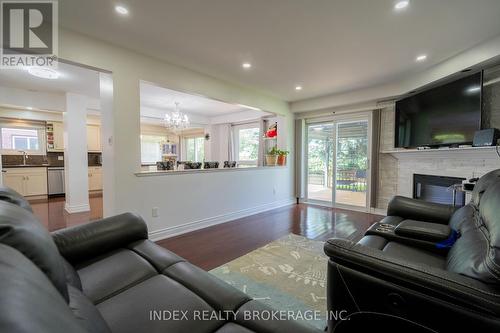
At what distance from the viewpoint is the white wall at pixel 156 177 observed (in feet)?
8.35

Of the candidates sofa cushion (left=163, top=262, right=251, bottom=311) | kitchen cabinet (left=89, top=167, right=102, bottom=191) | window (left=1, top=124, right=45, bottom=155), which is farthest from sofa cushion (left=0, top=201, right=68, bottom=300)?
window (left=1, top=124, right=45, bottom=155)

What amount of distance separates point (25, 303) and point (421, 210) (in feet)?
8.82

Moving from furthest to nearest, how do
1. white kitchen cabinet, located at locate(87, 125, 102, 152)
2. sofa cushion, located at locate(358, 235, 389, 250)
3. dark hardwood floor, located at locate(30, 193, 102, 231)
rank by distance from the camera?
white kitchen cabinet, located at locate(87, 125, 102, 152), dark hardwood floor, located at locate(30, 193, 102, 231), sofa cushion, located at locate(358, 235, 389, 250)

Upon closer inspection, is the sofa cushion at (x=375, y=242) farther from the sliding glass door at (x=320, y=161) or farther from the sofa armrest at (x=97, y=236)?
the sliding glass door at (x=320, y=161)

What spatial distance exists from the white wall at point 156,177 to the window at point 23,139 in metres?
5.04

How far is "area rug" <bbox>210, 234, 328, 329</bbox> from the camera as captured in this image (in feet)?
5.68

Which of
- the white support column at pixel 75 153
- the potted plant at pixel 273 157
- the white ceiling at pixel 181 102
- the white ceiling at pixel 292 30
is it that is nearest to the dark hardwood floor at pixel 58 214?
the white support column at pixel 75 153

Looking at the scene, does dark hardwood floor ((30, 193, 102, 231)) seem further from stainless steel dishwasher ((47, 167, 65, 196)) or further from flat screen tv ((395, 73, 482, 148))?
flat screen tv ((395, 73, 482, 148))

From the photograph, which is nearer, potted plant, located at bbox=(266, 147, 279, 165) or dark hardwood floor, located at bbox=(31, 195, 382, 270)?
dark hardwood floor, located at bbox=(31, 195, 382, 270)

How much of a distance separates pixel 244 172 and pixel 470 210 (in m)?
3.17

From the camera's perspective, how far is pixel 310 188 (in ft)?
17.9

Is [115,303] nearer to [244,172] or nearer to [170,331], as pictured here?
[170,331]

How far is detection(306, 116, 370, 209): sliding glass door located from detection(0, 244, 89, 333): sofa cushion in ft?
15.9

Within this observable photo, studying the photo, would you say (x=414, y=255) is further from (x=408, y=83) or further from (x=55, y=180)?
(x=55, y=180)
